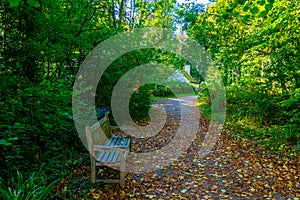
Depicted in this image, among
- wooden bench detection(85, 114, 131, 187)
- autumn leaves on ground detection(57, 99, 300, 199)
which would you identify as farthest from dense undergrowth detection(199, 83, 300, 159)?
wooden bench detection(85, 114, 131, 187)

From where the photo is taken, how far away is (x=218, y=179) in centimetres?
381

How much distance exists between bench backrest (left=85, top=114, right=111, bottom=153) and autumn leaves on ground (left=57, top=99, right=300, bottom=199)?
1.78 feet

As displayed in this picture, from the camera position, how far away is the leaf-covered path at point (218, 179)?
10.7 ft

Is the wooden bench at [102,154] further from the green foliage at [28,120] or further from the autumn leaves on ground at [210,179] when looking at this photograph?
the green foliage at [28,120]

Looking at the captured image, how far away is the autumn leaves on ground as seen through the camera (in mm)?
3236

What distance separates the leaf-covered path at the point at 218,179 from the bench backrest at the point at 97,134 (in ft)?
2.38

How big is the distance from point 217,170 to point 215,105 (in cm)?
543

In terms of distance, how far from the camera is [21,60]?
11.8 ft

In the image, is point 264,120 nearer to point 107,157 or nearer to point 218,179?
point 218,179

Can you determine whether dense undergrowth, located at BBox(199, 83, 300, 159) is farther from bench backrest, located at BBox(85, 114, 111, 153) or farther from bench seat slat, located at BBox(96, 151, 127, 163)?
bench backrest, located at BBox(85, 114, 111, 153)

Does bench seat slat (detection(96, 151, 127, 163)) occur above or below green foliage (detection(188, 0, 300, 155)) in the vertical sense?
below

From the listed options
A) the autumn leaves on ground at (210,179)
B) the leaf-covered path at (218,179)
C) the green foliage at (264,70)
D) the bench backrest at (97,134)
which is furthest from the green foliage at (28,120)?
the green foliage at (264,70)

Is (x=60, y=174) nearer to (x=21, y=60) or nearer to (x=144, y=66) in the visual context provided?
(x=21, y=60)

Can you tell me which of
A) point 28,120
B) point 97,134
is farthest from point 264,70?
point 28,120
